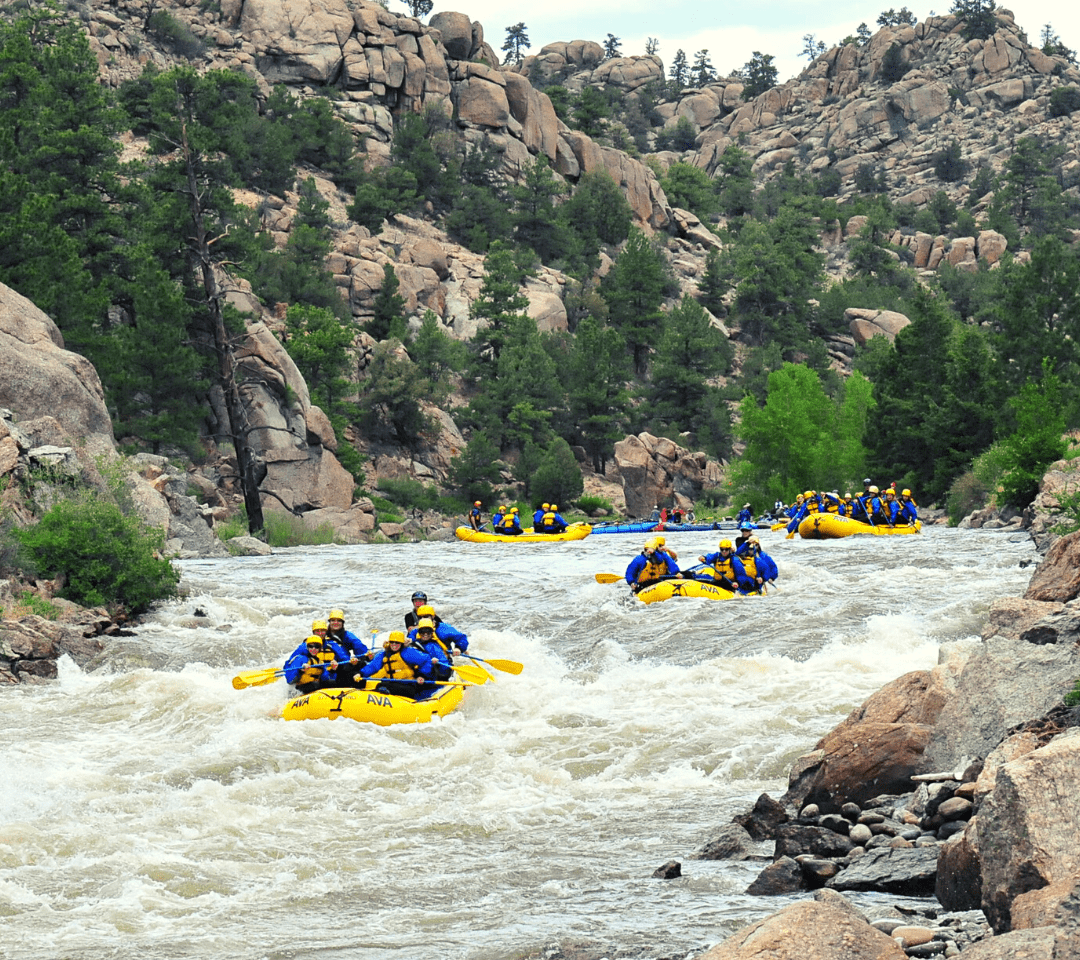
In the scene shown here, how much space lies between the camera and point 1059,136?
106875 millimetres

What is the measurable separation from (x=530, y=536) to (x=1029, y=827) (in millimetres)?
27666

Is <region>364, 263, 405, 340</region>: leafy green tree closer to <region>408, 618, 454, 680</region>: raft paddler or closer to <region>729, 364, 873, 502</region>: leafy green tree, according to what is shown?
<region>729, 364, 873, 502</region>: leafy green tree

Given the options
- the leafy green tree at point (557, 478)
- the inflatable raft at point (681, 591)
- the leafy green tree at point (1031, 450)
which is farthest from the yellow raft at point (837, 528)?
the leafy green tree at point (557, 478)

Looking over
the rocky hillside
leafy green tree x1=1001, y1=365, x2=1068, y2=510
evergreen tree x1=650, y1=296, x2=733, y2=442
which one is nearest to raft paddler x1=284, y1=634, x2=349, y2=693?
leafy green tree x1=1001, y1=365, x2=1068, y2=510

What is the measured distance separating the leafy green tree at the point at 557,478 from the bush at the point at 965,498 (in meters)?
16.6

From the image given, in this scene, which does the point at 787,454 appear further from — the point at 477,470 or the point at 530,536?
the point at 530,536

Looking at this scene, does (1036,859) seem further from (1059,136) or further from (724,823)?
(1059,136)

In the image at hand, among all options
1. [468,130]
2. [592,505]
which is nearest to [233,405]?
[592,505]

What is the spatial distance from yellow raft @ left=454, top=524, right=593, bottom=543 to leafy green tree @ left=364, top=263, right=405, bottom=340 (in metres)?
20.1

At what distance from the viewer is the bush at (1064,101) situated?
109m

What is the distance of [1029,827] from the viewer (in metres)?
5.03

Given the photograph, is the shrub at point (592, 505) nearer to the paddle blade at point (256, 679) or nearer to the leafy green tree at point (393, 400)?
the leafy green tree at point (393, 400)

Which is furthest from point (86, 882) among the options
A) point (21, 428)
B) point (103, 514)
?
point (21, 428)

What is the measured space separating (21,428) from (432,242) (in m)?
40.9
